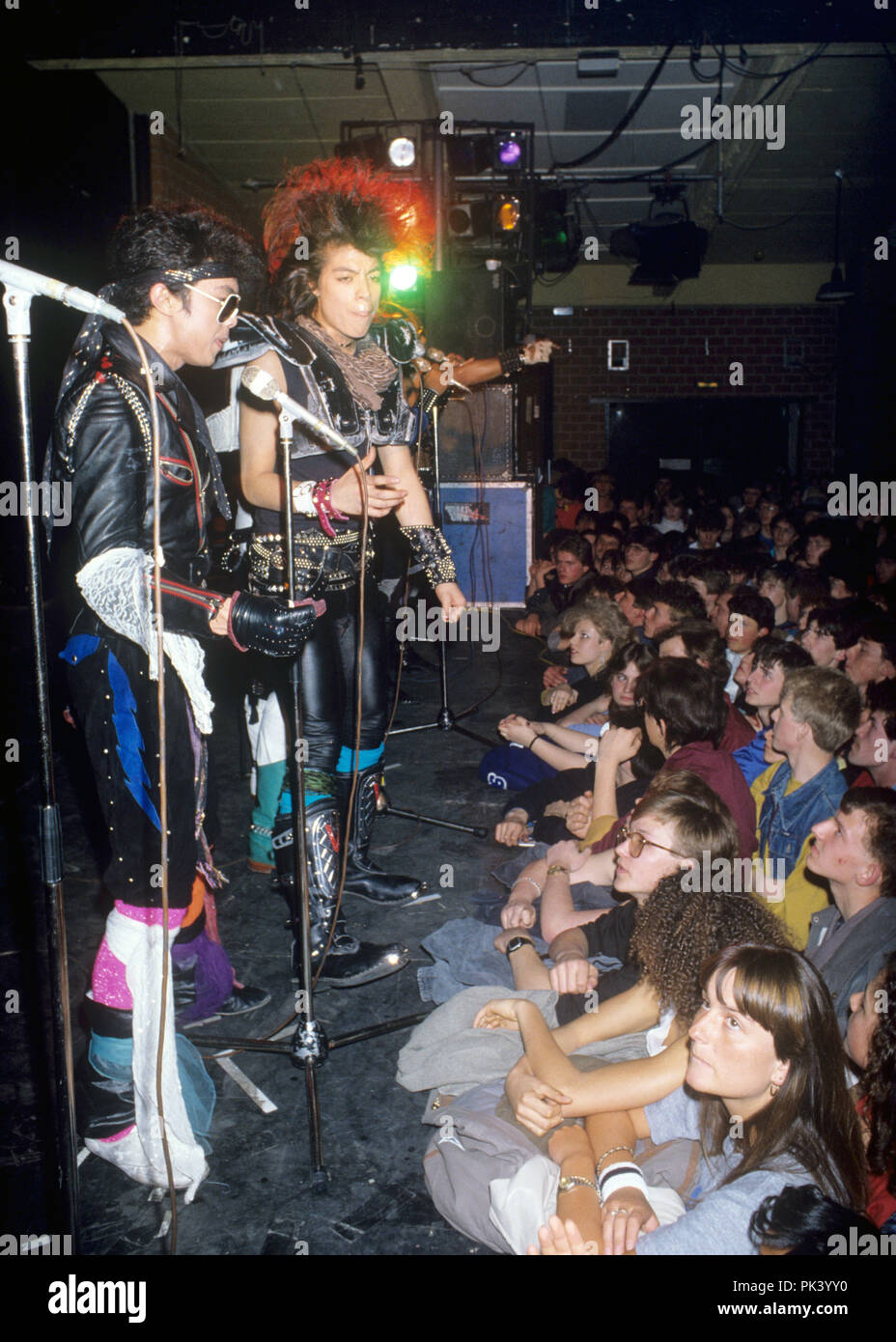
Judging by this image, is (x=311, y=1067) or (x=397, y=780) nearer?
(x=311, y=1067)

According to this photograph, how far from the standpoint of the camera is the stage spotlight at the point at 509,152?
8.19 m

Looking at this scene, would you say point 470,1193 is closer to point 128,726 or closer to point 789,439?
point 128,726

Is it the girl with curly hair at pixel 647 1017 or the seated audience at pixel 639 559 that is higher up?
the seated audience at pixel 639 559

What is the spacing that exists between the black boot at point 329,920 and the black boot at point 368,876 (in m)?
0.39

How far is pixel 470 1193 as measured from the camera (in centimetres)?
221

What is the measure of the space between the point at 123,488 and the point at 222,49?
428cm

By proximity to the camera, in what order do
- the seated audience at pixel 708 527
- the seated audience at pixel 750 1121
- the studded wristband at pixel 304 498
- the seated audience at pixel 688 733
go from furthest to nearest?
the seated audience at pixel 708 527 < the seated audience at pixel 688 733 < the studded wristband at pixel 304 498 < the seated audience at pixel 750 1121

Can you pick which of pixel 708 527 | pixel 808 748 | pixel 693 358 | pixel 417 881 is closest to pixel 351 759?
pixel 417 881

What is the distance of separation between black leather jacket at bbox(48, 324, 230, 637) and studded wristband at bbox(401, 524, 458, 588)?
107 cm

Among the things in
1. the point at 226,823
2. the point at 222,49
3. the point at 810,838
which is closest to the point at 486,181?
the point at 222,49

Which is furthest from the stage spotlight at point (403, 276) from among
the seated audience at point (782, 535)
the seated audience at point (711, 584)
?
the seated audience at point (782, 535)

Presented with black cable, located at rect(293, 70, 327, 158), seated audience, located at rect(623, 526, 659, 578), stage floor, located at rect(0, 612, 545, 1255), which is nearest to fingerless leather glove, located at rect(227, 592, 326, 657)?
stage floor, located at rect(0, 612, 545, 1255)

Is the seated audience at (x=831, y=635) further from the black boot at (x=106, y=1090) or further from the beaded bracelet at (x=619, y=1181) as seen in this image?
the black boot at (x=106, y=1090)

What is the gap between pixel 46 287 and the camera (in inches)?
62.9
